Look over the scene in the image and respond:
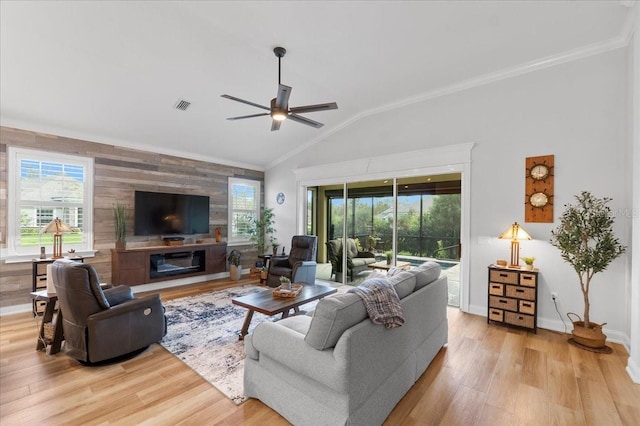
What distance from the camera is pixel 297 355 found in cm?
187

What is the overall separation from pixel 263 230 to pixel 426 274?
5.24 m

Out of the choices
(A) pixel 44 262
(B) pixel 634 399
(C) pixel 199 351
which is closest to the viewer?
(B) pixel 634 399

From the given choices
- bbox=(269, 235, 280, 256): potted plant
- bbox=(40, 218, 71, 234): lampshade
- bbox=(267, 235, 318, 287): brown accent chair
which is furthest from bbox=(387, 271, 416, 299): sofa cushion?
bbox=(269, 235, 280, 256): potted plant

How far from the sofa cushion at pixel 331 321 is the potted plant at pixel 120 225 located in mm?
4760

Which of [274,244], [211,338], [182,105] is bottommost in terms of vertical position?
[211,338]

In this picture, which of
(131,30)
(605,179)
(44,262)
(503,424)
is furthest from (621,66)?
(44,262)

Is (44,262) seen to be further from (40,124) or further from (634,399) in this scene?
(634,399)

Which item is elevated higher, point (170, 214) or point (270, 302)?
point (170, 214)

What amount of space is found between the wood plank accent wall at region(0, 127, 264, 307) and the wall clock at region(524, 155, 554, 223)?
5896mm

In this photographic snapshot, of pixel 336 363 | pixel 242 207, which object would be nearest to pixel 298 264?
pixel 242 207

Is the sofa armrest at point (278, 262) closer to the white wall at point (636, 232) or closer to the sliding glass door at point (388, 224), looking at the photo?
the sliding glass door at point (388, 224)

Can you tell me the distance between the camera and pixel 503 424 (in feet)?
6.61

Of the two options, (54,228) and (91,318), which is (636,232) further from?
(54,228)

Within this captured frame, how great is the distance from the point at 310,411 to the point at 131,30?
4.10 meters
